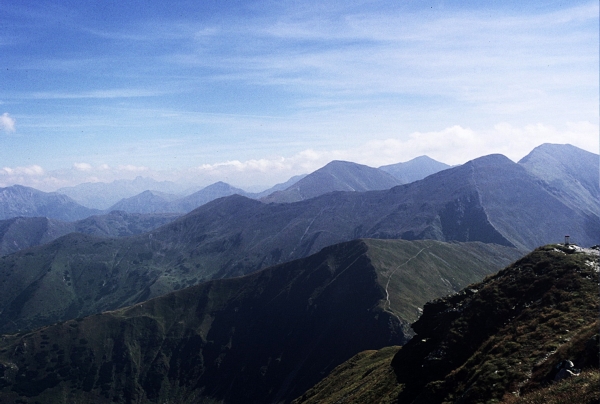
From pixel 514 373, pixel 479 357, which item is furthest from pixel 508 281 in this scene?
pixel 514 373

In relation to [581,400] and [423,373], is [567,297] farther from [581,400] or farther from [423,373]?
[581,400]

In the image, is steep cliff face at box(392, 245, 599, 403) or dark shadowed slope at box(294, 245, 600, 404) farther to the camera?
steep cliff face at box(392, 245, 599, 403)

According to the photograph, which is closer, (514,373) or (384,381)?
(514,373)

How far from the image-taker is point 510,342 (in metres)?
42.3

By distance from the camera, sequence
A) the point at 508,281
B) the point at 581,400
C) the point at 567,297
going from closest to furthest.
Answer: the point at 581,400 < the point at 567,297 < the point at 508,281

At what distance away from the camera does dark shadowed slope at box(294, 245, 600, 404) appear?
31719 millimetres

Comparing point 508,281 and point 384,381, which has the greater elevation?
point 508,281

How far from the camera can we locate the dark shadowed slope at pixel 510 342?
31.7 m

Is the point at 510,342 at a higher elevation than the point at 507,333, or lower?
higher

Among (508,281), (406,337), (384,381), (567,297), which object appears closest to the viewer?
(567,297)

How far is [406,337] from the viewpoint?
190 m

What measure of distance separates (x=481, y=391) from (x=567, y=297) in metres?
20.7

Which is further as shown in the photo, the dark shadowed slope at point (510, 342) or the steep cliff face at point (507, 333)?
the steep cliff face at point (507, 333)

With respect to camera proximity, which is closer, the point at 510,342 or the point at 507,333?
the point at 510,342
